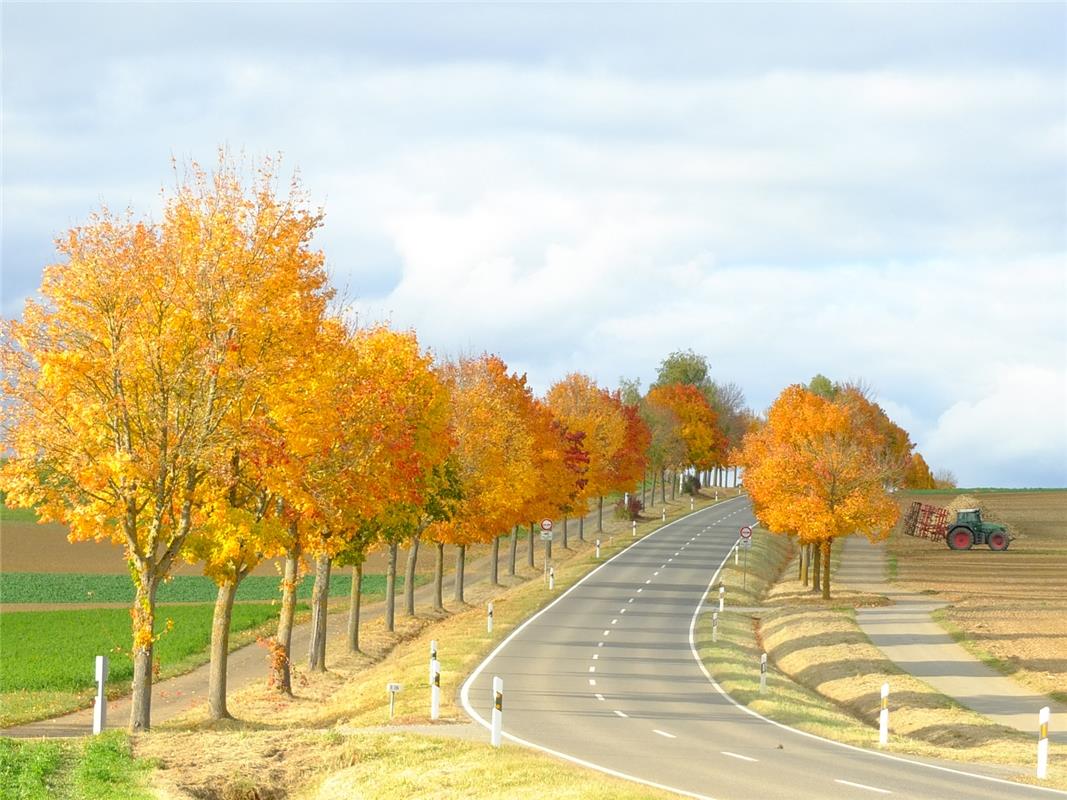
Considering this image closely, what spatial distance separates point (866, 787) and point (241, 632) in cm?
4214

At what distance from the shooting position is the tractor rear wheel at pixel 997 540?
9456 cm

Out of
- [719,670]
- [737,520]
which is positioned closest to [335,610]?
[719,670]

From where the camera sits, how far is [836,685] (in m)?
40.2

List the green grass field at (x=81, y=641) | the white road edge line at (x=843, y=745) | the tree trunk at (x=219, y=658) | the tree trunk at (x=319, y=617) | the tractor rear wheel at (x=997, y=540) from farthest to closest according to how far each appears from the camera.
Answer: the tractor rear wheel at (x=997, y=540) → the tree trunk at (x=319, y=617) → the green grass field at (x=81, y=641) → the tree trunk at (x=219, y=658) → the white road edge line at (x=843, y=745)

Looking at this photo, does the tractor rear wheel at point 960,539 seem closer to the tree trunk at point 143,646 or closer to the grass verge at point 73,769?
the tree trunk at point 143,646

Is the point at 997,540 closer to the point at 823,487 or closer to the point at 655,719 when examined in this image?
the point at 823,487

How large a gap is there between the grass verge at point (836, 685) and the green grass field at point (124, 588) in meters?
23.3

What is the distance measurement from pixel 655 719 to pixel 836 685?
496 inches

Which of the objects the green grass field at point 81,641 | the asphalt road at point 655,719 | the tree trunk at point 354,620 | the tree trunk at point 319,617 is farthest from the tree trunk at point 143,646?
the tree trunk at point 354,620

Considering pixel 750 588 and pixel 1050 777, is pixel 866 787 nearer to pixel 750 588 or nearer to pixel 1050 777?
pixel 1050 777

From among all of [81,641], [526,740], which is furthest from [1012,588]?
[526,740]

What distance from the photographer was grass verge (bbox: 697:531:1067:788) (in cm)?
2686

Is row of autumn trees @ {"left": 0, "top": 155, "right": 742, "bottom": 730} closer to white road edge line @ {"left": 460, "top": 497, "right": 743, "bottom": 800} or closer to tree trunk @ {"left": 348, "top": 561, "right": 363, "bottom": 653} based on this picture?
white road edge line @ {"left": 460, "top": 497, "right": 743, "bottom": 800}

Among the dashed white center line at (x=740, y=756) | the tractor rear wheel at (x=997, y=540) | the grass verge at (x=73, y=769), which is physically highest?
the tractor rear wheel at (x=997, y=540)
